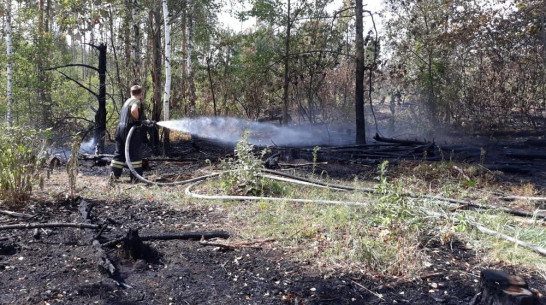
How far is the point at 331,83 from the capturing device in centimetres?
1833

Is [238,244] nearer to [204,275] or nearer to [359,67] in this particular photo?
[204,275]

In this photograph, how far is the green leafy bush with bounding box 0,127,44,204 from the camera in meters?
5.04

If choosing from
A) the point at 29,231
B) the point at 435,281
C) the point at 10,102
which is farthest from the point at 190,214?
the point at 10,102

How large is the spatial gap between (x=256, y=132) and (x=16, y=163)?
10223 millimetres

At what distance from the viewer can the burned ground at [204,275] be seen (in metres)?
3.06

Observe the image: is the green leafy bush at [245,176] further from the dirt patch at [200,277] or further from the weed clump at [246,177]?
the dirt patch at [200,277]

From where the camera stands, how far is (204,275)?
3.46 m

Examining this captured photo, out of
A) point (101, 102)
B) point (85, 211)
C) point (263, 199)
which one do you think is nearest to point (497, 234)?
point (263, 199)

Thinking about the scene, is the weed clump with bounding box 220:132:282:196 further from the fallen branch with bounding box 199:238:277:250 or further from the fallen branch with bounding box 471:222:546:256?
the fallen branch with bounding box 471:222:546:256

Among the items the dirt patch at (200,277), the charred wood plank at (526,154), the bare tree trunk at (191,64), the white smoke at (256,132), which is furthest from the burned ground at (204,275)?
the bare tree trunk at (191,64)

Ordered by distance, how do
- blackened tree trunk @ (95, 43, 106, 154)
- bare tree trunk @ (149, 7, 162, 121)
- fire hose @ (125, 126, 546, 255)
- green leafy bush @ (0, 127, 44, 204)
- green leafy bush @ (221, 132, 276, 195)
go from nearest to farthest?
fire hose @ (125, 126, 546, 255), green leafy bush @ (0, 127, 44, 204), green leafy bush @ (221, 132, 276, 195), blackened tree trunk @ (95, 43, 106, 154), bare tree trunk @ (149, 7, 162, 121)

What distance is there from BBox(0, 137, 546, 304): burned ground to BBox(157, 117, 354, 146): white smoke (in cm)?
974

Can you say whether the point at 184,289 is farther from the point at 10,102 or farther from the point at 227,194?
the point at 10,102

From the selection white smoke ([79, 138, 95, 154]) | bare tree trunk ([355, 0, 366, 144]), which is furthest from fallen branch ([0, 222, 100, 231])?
bare tree trunk ([355, 0, 366, 144])
